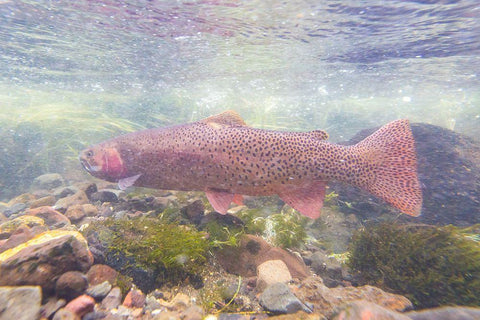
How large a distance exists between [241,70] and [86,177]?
16461mm

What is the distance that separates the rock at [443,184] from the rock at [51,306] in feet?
20.7

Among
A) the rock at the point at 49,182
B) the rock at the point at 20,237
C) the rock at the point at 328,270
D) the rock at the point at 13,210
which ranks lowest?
the rock at the point at 49,182

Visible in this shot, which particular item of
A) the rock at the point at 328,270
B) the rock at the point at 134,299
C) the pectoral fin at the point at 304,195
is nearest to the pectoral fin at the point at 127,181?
the rock at the point at 134,299

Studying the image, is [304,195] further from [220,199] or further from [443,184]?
[443,184]

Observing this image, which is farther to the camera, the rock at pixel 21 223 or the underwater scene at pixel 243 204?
the rock at pixel 21 223

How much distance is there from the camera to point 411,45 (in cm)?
1566

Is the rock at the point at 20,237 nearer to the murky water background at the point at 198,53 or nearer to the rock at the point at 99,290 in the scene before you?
the rock at the point at 99,290

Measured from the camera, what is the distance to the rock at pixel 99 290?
2.48 m

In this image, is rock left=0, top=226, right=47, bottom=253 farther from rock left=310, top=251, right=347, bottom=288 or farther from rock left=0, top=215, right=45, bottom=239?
rock left=310, top=251, right=347, bottom=288

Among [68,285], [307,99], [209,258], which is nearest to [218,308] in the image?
[209,258]

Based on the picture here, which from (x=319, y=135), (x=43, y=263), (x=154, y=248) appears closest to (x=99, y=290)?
(x=43, y=263)

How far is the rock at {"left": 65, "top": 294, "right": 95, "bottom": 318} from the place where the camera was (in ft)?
7.32

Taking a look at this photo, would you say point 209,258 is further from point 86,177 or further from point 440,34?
point 440,34

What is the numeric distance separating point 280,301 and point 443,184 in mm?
5857
